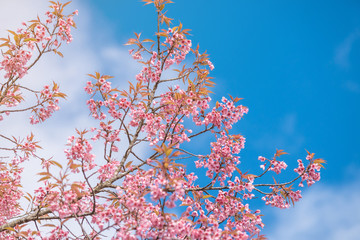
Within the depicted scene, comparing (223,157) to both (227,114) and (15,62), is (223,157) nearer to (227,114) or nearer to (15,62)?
(227,114)

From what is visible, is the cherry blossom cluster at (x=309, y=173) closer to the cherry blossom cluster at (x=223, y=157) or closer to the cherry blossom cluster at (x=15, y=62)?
the cherry blossom cluster at (x=223, y=157)

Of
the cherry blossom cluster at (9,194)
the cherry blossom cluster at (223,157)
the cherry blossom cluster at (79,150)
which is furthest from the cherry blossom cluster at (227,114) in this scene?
Result: the cherry blossom cluster at (9,194)

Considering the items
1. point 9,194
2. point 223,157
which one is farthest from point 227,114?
point 9,194

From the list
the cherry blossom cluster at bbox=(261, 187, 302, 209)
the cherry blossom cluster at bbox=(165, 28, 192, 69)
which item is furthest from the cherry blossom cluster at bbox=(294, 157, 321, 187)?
the cherry blossom cluster at bbox=(165, 28, 192, 69)

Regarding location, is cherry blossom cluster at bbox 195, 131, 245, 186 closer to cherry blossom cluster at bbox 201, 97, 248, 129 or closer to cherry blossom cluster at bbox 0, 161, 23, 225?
cherry blossom cluster at bbox 201, 97, 248, 129

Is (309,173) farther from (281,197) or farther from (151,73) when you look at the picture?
(151,73)

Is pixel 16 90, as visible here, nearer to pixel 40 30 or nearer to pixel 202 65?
pixel 40 30

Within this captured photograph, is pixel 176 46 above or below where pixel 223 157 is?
above

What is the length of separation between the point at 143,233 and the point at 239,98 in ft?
10.2

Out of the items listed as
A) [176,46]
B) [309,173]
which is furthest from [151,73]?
[309,173]

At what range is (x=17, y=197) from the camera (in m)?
7.52

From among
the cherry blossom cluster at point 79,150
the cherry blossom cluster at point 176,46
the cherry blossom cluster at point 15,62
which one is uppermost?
the cherry blossom cluster at point 176,46

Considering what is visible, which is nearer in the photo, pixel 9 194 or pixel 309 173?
pixel 309 173

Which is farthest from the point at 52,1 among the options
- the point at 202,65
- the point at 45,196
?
the point at 45,196
